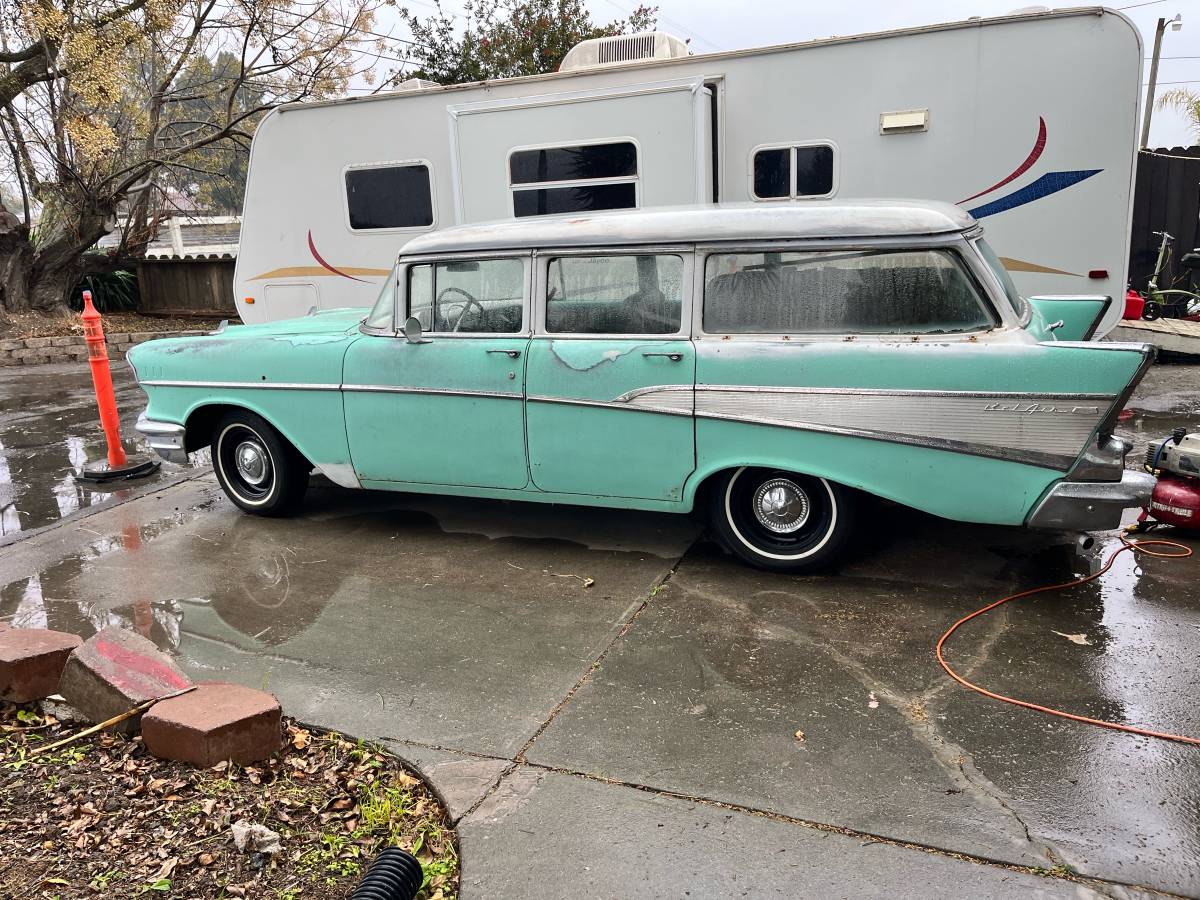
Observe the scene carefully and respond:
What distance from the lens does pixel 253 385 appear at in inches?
217

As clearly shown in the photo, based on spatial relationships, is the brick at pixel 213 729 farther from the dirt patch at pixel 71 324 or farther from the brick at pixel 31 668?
the dirt patch at pixel 71 324

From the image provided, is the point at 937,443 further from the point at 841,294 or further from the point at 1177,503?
the point at 1177,503

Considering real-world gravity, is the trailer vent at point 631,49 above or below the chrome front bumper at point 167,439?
above

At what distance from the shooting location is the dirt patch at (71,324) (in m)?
14.6

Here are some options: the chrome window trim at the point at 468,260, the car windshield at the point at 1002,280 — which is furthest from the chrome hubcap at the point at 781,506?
the chrome window trim at the point at 468,260

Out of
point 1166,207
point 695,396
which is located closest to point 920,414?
point 695,396

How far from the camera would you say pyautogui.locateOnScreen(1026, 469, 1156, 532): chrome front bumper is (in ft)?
12.9

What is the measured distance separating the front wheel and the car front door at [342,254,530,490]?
1.12 metres

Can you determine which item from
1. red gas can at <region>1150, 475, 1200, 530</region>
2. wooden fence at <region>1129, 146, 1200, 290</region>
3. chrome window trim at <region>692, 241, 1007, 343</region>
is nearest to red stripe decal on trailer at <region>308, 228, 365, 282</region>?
chrome window trim at <region>692, 241, 1007, 343</region>

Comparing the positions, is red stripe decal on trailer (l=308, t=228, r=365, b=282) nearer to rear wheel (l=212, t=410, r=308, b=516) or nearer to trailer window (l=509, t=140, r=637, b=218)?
trailer window (l=509, t=140, r=637, b=218)

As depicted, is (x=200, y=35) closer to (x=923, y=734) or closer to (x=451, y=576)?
(x=451, y=576)

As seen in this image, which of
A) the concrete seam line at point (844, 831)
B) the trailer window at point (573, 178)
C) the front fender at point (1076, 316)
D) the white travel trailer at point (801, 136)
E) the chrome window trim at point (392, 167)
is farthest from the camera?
the chrome window trim at point (392, 167)

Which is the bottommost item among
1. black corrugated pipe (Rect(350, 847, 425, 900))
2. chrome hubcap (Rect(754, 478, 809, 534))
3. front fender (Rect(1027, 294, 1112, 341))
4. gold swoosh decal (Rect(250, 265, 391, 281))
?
black corrugated pipe (Rect(350, 847, 425, 900))

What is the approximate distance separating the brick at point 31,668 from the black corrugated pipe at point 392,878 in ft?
5.69
